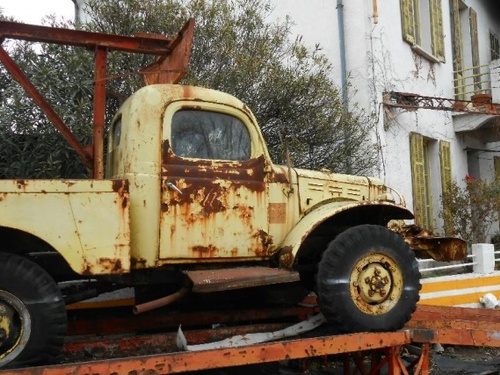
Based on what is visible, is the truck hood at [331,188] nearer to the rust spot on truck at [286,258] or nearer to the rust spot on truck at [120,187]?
the rust spot on truck at [286,258]

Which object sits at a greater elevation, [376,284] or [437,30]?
[437,30]

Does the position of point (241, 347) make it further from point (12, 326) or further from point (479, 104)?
point (479, 104)

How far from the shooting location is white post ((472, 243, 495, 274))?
28.9ft

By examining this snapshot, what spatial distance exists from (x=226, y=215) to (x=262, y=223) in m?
0.32

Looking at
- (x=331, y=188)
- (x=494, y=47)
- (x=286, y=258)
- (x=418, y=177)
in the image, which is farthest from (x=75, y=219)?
(x=494, y=47)

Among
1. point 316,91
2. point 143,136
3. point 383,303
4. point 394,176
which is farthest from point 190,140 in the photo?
point 394,176

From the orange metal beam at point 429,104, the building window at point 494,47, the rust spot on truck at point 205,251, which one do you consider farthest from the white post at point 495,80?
the rust spot on truck at point 205,251

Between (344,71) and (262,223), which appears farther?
(344,71)

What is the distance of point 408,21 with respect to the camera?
11250 millimetres

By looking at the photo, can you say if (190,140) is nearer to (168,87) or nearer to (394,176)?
(168,87)

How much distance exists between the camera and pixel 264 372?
227 inches

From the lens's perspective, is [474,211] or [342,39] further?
[474,211]

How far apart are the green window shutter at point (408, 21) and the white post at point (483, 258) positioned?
4.35 m

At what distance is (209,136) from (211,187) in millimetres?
464
